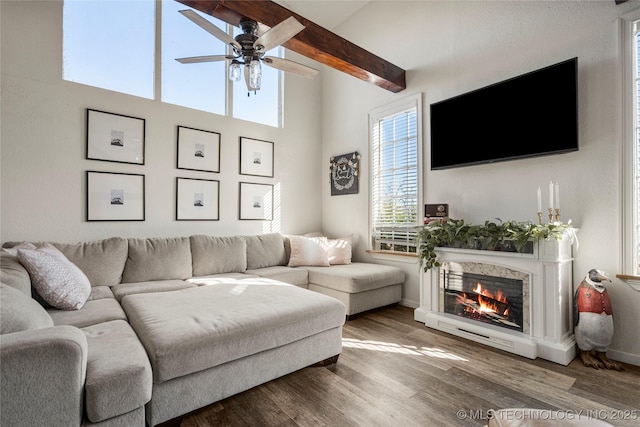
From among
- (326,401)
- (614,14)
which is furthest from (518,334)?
(614,14)

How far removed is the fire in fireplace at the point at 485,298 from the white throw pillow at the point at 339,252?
1.34 meters

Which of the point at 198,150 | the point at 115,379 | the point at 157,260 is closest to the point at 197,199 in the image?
the point at 198,150

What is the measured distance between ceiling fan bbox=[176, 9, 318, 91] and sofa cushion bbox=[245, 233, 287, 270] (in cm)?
200

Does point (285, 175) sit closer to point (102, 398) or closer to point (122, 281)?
point (122, 281)

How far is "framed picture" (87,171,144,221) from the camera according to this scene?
9.91 feet

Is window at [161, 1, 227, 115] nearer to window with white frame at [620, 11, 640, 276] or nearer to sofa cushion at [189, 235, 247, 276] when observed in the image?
sofa cushion at [189, 235, 247, 276]

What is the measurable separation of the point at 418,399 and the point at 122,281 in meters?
2.76

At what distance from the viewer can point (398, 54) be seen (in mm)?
3754

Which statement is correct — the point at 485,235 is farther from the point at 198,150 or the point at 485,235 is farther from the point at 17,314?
the point at 198,150

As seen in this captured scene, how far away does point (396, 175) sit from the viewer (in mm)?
3791

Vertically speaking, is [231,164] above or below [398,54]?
below

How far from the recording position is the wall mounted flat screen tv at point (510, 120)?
7.75ft

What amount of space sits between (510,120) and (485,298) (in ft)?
5.32

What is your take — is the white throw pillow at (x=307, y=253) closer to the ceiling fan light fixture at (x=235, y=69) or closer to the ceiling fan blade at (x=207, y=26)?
the ceiling fan light fixture at (x=235, y=69)
